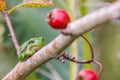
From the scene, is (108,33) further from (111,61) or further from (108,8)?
Answer: (108,8)

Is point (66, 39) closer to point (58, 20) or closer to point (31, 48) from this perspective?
point (58, 20)

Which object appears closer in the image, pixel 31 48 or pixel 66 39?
pixel 66 39

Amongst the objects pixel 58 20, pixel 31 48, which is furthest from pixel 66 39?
pixel 31 48

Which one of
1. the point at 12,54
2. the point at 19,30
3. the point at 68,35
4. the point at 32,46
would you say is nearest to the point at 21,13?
the point at 19,30

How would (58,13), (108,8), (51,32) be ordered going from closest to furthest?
(108,8) → (58,13) → (51,32)

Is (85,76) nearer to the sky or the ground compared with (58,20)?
nearer to the ground

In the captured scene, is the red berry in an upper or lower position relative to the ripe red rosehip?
upper
